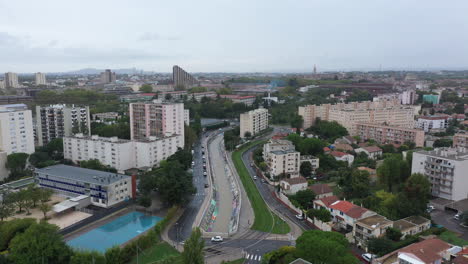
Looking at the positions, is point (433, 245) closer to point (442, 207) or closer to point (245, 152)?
point (442, 207)

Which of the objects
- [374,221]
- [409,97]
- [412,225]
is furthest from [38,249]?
[409,97]

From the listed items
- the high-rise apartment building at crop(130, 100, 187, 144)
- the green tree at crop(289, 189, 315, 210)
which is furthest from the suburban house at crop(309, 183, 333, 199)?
the high-rise apartment building at crop(130, 100, 187, 144)

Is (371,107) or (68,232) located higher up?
(371,107)

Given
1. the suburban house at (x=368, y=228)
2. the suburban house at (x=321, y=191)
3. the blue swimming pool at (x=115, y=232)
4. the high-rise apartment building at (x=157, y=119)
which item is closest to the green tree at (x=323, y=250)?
→ the suburban house at (x=368, y=228)

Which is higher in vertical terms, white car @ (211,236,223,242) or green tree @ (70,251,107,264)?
green tree @ (70,251,107,264)

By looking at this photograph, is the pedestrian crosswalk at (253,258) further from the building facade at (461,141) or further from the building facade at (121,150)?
the building facade at (461,141)

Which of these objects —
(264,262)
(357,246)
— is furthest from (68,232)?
(357,246)

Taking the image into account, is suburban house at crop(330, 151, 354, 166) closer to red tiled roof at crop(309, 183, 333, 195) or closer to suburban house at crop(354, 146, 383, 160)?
suburban house at crop(354, 146, 383, 160)


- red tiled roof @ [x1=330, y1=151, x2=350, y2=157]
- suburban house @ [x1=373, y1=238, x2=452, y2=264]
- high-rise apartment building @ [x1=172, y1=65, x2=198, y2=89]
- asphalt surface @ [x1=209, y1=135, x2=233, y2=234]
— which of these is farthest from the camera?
Result: high-rise apartment building @ [x1=172, y1=65, x2=198, y2=89]
